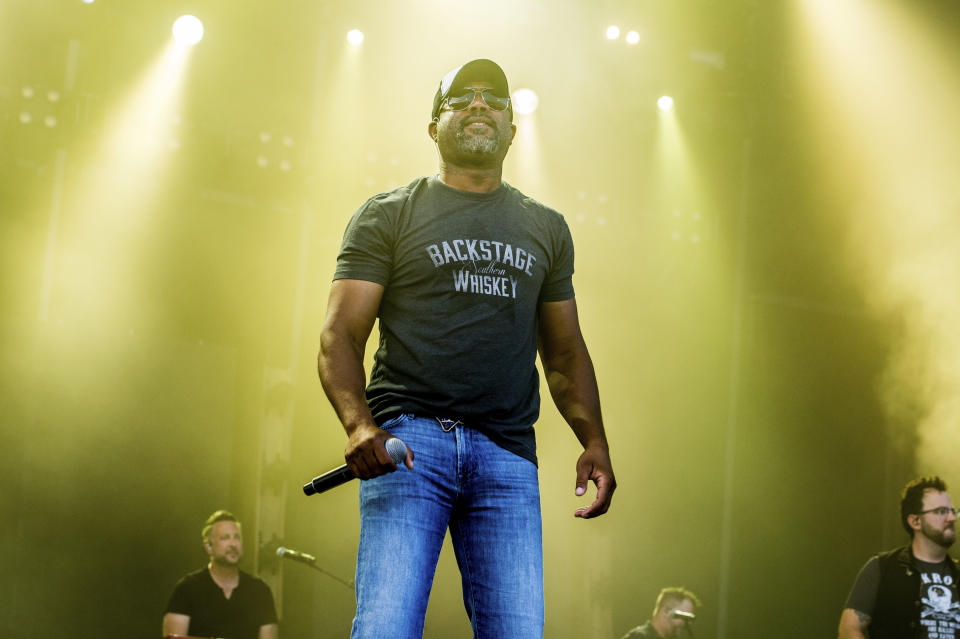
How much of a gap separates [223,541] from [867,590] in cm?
385

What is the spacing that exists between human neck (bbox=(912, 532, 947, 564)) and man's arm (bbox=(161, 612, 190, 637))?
4282 millimetres

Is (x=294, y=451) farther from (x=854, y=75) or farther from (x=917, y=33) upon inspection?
(x=917, y=33)

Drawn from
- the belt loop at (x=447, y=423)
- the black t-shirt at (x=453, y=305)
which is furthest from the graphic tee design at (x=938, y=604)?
the belt loop at (x=447, y=423)

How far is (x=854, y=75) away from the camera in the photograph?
775 centimetres

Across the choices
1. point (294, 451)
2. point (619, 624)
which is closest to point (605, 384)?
point (619, 624)

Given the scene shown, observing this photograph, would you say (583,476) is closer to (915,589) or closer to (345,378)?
(345,378)

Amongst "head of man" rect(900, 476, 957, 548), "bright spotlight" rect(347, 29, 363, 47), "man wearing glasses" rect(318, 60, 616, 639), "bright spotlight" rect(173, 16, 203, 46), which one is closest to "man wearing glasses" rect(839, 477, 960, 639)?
"head of man" rect(900, 476, 957, 548)

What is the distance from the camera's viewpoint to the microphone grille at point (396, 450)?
5.55ft

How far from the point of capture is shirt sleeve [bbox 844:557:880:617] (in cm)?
466

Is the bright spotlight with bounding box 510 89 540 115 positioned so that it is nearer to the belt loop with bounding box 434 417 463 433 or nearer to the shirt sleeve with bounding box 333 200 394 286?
the shirt sleeve with bounding box 333 200 394 286

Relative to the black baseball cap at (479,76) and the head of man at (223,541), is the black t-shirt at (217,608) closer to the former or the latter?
the head of man at (223,541)

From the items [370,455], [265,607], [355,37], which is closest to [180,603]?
[265,607]

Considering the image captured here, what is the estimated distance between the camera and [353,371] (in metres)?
1.87

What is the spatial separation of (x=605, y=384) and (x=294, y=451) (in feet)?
9.51
